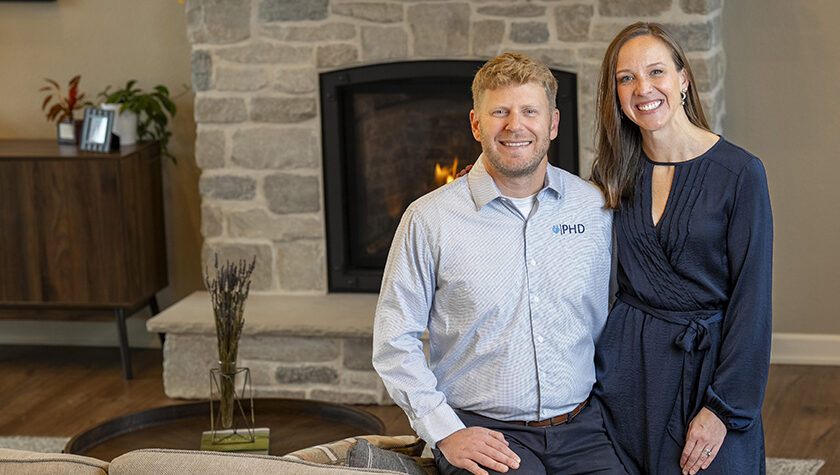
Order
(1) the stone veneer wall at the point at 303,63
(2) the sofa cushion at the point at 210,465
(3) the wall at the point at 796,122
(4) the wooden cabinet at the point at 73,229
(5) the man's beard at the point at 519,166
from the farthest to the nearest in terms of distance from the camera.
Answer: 1. (4) the wooden cabinet at the point at 73,229
2. (3) the wall at the point at 796,122
3. (1) the stone veneer wall at the point at 303,63
4. (5) the man's beard at the point at 519,166
5. (2) the sofa cushion at the point at 210,465

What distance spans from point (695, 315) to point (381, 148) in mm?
2178

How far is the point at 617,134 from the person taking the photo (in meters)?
2.24

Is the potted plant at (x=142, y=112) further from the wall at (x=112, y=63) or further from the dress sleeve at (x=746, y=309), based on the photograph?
the dress sleeve at (x=746, y=309)

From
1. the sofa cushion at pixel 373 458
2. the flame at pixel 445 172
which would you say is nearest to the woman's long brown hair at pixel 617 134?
the sofa cushion at pixel 373 458

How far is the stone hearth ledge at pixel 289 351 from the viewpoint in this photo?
386cm

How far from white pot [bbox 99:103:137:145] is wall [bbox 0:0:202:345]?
0.73 ft

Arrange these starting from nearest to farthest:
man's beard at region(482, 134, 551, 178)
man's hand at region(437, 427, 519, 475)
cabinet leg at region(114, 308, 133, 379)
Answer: man's hand at region(437, 427, 519, 475) < man's beard at region(482, 134, 551, 178) < cabinet leg at region(114, 308, 133, 379)

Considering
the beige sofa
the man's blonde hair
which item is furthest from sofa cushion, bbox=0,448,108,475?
the man's blonde hair

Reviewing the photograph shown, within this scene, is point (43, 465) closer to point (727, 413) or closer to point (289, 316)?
point (727, 413)

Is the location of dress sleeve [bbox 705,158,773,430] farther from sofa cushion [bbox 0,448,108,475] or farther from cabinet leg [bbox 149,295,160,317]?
cabinet leg [bbox 149,295,160,317]

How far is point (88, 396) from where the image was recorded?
4.09 metres

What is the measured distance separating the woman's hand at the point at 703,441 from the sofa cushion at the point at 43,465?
3.64ft

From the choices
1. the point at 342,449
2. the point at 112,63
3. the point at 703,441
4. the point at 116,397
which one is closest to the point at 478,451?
the point at 342,449

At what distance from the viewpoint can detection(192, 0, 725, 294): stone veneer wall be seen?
378 centimetres
